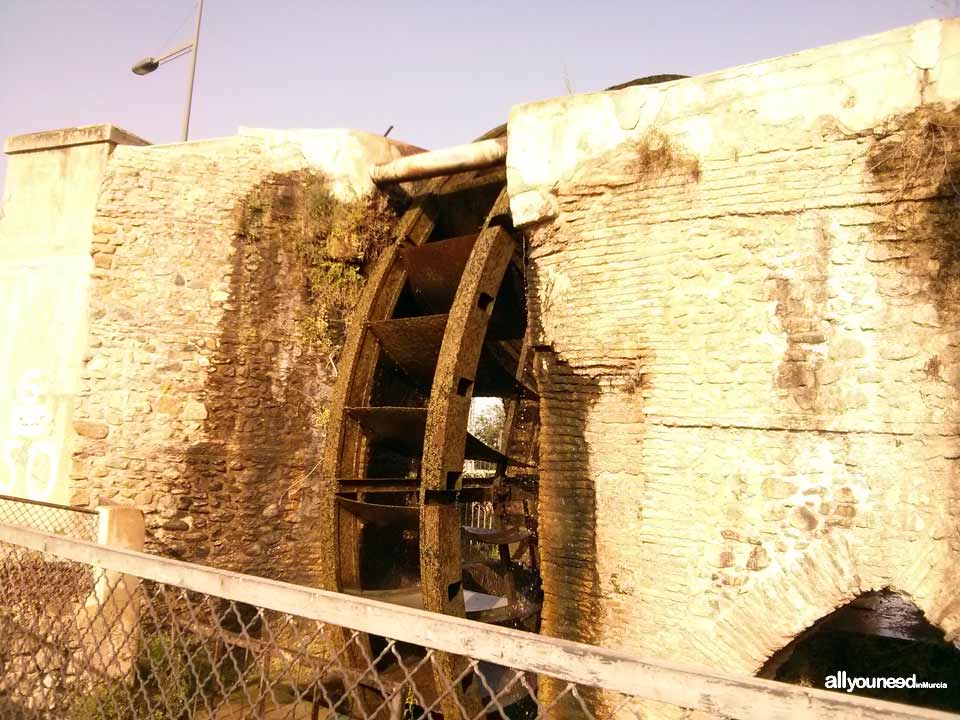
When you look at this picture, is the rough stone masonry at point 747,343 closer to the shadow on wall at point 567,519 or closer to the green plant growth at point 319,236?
the shadow on wall at point 567,519

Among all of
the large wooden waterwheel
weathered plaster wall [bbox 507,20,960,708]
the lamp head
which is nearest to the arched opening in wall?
weathered plaster wall [bbox 507,20,960,708]

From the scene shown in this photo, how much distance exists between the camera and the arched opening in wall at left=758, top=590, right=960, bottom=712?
4.38 metres

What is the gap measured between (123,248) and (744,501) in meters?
4.56

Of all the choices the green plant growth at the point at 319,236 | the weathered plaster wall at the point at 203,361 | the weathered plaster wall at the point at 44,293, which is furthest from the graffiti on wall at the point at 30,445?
the green plant growth at the point at 319,236

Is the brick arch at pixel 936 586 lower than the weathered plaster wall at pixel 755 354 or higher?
lower

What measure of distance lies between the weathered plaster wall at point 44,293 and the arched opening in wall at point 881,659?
5.21m

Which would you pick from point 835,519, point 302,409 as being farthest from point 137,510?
point 835,519

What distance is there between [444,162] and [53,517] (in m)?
3.76

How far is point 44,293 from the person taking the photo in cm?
509

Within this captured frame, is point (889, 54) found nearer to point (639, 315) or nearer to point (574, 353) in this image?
point (639, 315)

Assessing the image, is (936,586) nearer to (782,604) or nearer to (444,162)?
(782,604)

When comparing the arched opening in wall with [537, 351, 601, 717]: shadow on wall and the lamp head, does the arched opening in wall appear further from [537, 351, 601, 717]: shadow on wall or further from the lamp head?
the lamp head

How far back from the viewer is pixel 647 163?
3.63 m

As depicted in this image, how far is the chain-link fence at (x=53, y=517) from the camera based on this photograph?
4.52 meters
